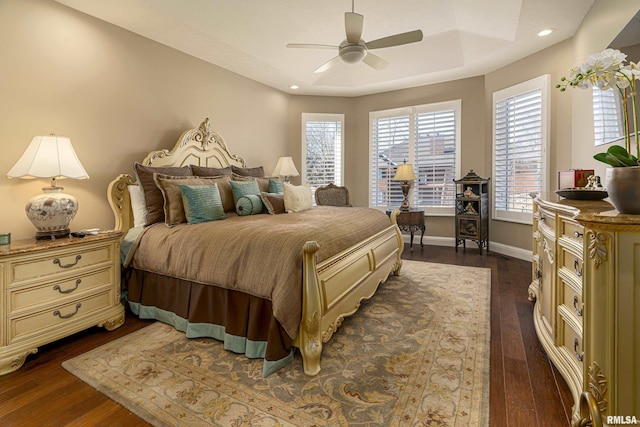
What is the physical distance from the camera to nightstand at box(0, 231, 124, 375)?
6.27 feet

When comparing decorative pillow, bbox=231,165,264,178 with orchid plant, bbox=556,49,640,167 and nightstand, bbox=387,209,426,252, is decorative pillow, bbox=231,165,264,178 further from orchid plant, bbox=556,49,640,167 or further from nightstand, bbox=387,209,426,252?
orchid plant, bbox=556,49,640,167

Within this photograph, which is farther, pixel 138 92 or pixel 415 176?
pixel 415 176

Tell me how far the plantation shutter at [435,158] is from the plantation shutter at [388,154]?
0.25 metres

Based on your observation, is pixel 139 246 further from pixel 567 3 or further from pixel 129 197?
pixel 567 3

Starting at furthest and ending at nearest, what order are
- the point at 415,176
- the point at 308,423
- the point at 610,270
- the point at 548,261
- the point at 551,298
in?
1. the point at 415,176
2. the point at 548,261
3. the point at 551,298
4. the point at 308,423
5. the point at 610,270

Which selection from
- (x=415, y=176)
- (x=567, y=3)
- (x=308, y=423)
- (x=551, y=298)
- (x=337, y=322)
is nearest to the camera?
(x=308, y=423)

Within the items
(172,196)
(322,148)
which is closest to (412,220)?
(322,148)

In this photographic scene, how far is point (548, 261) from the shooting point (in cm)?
200

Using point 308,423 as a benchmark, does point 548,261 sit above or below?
above

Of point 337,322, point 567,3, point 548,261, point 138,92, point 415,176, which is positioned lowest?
point 337,322

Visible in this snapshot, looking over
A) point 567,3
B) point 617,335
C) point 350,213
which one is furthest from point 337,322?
point 567,3

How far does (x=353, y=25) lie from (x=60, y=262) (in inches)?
116

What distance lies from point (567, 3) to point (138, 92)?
15.1 ft

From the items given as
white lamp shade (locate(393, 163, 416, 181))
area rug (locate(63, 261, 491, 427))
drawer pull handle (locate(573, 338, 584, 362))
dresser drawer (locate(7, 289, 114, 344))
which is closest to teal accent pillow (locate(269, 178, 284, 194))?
area rug (locate(63, 261, 491, 427))
